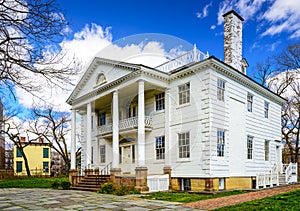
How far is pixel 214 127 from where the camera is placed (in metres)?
13.2

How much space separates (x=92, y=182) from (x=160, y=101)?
5603mm

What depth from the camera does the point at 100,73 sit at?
17.5 meters

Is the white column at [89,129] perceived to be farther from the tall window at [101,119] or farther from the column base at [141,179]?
the column base at [141,179]

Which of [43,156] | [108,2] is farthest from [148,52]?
[43,156]

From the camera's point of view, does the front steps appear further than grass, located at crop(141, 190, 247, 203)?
Yes

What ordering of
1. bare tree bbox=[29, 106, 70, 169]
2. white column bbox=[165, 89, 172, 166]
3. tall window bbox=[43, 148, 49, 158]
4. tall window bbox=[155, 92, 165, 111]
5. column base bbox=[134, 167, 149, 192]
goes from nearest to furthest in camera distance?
column base bbox=[134, 167, 149, 192] < white column bbox=[165, 89, 172, 166] < tall window bbox=[155, 92, 165, 111] < bare tree bbox=[29, 106, 70, 169] < tall window bbox=[43, 148, 49, 158]

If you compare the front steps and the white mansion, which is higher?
the white mansion

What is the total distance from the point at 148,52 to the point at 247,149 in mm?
7737

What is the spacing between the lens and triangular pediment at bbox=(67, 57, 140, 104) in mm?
15189

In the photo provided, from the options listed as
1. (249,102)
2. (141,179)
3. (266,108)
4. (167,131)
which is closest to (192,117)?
(167,131)

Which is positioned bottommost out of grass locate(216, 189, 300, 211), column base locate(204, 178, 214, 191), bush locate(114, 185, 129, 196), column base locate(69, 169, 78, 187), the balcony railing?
column base locate(69, 169, 78, 187)

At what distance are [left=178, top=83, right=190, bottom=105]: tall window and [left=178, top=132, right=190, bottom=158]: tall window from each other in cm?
163

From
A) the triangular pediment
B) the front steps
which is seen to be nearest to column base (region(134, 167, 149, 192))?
the front steps

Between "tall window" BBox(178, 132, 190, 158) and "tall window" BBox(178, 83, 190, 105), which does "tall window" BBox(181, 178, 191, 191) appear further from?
"tall window" BBox(178, 83, 190, 105)
